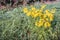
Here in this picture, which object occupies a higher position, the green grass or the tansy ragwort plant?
the tansy ragwort plant

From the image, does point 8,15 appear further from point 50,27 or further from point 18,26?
point 50,27

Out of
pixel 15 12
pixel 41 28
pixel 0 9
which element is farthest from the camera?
pixel 0 9

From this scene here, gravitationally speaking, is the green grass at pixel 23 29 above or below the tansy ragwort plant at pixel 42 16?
below

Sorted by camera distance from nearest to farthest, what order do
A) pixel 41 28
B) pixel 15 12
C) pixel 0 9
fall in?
pixel 41 28 < pixel 15 12 < pixel 0 9

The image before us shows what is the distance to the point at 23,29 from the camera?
502cm

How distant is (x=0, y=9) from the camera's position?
5.79m

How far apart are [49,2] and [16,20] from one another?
134 cm

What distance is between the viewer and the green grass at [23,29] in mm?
4867

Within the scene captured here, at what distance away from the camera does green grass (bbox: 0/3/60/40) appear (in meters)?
4.87

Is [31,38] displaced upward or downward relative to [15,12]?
downward

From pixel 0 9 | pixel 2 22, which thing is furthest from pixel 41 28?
pixel 0 9

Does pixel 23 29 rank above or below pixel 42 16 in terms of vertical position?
below

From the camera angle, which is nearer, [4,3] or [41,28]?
[41,28]

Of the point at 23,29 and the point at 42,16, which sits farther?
the point at 23,29
